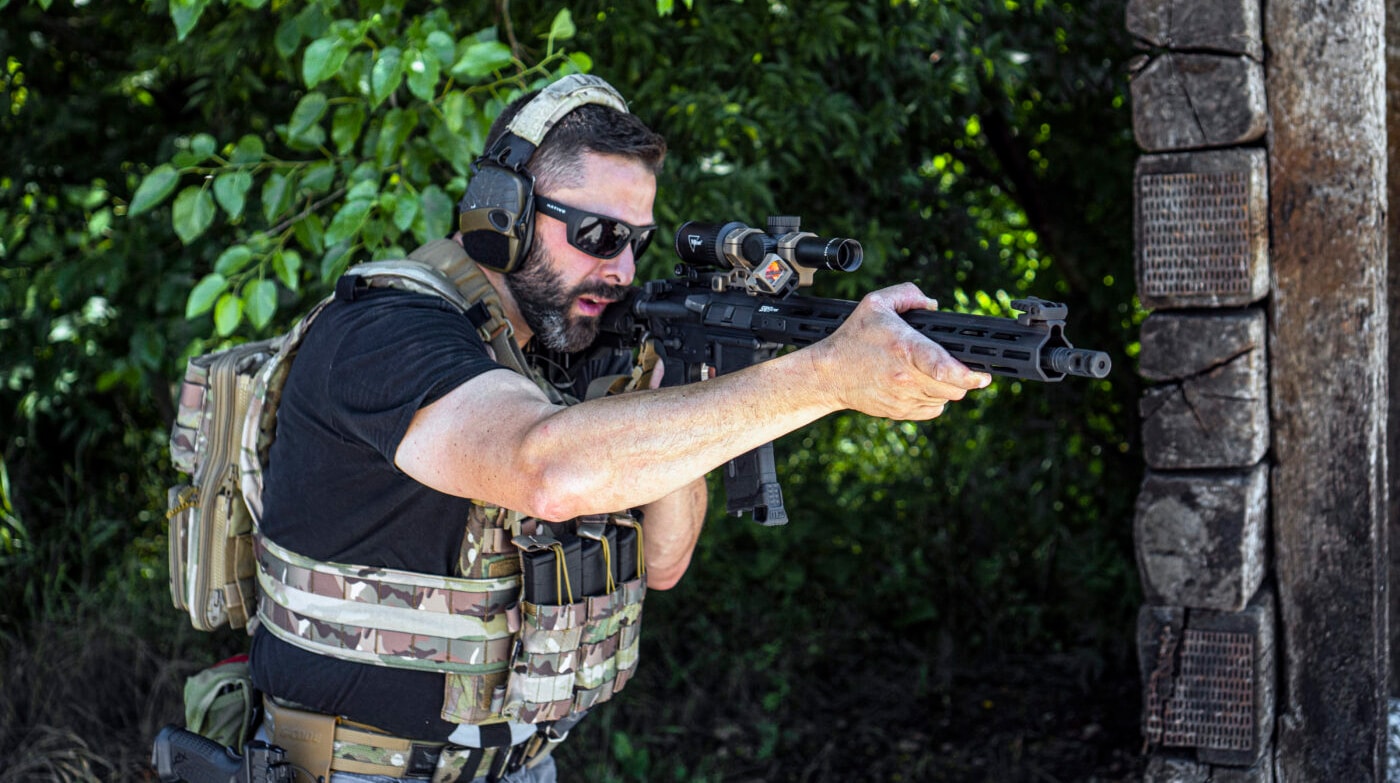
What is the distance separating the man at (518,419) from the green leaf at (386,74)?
0.43m

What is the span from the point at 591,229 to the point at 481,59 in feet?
2.27

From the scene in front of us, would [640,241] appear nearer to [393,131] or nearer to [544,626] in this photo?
[544,626]

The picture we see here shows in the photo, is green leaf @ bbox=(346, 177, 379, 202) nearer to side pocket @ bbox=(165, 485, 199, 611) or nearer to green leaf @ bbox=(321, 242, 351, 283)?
green leaf @ bbox=(321, 242, 351, 283)

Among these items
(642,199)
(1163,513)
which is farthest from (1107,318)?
(642,199)

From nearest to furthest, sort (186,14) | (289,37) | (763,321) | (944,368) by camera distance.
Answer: (944,368) < (763,321) < (186,14) < (289,37)

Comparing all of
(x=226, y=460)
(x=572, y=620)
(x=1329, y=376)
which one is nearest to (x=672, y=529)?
(x=572, y=620)

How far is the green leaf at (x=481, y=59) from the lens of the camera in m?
2.80

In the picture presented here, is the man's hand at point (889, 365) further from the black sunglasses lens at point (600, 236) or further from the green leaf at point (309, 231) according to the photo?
the green leaf at point (309, 231)

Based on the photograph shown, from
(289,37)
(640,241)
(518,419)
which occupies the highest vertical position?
(289,37)

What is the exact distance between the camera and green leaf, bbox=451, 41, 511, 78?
Answer: 2.80 meters

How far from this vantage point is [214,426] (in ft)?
8.20

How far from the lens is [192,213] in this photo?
3.04 metres

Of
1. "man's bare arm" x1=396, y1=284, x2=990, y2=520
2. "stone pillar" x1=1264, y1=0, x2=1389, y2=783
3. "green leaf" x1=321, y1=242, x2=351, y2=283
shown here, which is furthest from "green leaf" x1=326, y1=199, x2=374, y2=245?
"stone pillar" x1=1264, y1=0, x2=1389, y2=783

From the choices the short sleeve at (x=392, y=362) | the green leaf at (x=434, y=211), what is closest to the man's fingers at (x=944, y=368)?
the short sleeve at (x=392, y=362)
